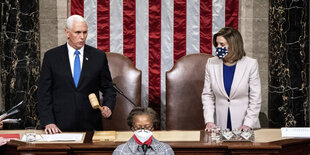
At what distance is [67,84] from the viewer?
182 inches

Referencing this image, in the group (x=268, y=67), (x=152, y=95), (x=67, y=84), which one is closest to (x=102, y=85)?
(x=67, y=84)

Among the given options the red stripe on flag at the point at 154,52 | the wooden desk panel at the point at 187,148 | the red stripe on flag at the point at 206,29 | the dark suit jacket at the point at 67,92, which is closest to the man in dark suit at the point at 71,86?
the dark suit jacket at the point at 67,92

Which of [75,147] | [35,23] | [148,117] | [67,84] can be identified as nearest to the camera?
[148,117]

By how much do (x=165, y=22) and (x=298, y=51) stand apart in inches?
67.0

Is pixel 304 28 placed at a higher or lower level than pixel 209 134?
higher

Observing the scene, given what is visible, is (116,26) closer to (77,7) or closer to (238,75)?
(77,7)

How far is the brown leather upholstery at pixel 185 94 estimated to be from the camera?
5812mm

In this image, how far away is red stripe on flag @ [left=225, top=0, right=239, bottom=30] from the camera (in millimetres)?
6562

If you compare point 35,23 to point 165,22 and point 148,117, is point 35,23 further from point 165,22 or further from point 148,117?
point 148,117

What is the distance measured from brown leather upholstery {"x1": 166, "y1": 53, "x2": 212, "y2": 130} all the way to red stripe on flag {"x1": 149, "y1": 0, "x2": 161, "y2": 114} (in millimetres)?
783

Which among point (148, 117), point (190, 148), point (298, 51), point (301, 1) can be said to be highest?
point (301, 1)

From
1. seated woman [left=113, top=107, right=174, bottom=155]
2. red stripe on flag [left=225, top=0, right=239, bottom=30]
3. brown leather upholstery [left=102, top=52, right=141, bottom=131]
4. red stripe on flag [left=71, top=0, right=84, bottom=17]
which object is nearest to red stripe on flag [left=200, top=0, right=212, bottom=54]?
red stripe on flag [left=225, top=0, right=239, bottom=30]

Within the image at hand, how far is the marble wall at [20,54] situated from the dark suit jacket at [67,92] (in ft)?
5.95

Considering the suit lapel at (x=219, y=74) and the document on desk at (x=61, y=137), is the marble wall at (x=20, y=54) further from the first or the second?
the suit lapel at (x=219, y=74)
